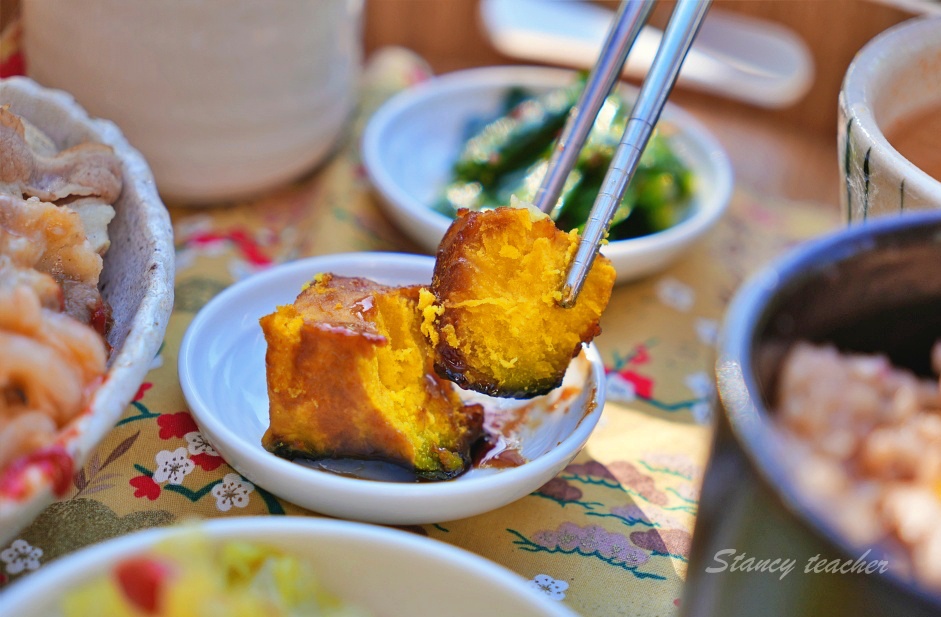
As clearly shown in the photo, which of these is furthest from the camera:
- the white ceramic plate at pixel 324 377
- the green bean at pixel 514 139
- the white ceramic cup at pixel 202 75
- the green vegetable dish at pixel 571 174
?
the green bean at pixel 514 139

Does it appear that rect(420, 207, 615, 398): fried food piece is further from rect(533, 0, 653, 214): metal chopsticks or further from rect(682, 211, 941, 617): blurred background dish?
rect(682, 211, 941, 617): blurred background dish

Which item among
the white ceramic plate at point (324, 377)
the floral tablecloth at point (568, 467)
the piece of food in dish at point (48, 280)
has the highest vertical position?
the piece of food in dish at point (48, 280)

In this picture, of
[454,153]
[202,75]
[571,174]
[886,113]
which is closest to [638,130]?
[886,113]

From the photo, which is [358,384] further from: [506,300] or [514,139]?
[514,139]

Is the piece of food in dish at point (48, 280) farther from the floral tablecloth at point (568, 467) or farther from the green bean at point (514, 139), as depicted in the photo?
the green bean at point (514, 139)

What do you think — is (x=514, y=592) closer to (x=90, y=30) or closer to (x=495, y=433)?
(x=495, y=433)

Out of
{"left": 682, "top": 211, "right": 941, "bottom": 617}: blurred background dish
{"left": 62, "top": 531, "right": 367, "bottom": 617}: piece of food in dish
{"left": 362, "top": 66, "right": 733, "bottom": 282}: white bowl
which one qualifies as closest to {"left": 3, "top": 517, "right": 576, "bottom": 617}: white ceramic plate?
{"left": 62, "top": 531, "right": 367, "bottom": 617}: piece of food in dish

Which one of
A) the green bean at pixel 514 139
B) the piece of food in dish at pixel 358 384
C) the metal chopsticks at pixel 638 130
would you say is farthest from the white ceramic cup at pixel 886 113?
the green bean at pixel 514 139
